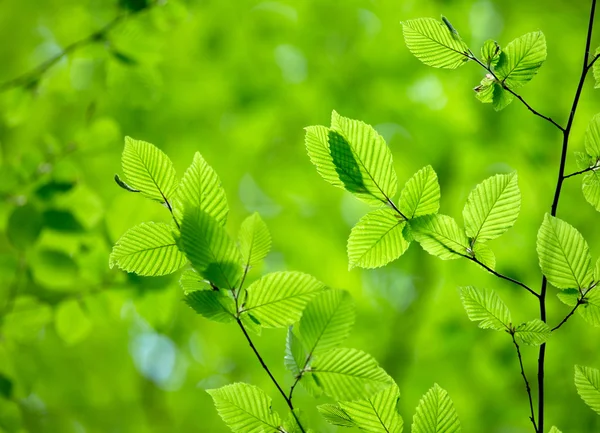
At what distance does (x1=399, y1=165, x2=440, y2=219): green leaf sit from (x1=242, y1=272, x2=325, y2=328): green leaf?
14 centimetres

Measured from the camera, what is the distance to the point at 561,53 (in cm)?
328

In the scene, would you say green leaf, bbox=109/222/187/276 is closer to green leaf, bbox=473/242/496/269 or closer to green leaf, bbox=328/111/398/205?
green leaf, bbox=328/111/398/205

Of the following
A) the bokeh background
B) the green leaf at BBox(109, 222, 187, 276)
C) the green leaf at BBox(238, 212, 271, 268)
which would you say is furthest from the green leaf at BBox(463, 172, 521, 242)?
the bokeh background

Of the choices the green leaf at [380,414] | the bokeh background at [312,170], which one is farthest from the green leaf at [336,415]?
the bokeh background at [312,170]

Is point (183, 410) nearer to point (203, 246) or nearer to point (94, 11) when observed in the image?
point (94, 11)

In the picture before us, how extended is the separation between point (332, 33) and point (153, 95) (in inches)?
86.7

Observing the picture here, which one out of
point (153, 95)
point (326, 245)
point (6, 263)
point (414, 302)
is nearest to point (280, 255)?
Result: point (326, 245)

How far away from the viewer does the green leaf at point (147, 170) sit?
52cm

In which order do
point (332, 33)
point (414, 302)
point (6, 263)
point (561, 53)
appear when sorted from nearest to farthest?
point (6, 263) → point (414, 302) → point (561, 53) → point (332, 33)

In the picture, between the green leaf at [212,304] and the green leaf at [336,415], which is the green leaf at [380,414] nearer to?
the green leaf at [336,415]

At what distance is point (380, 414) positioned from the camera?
52 cm

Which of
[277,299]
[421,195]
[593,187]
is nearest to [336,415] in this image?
[277,299]

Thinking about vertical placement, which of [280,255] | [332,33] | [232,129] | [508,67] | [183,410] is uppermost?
[508,67]

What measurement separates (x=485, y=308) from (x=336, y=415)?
20cm
